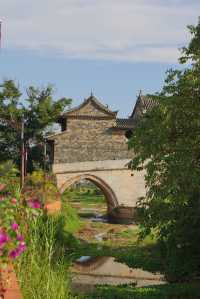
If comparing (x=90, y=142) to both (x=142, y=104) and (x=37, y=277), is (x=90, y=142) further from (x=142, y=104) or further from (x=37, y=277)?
(x=37, y=277)

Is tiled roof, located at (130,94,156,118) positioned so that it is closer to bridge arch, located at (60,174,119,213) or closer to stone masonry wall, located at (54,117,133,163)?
stone masonry wall, located at (54,117,133,163)

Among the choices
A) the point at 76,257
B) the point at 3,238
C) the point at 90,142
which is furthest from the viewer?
the point at 90,142

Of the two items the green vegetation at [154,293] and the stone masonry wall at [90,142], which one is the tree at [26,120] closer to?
the stone masonry wall at [90,142]

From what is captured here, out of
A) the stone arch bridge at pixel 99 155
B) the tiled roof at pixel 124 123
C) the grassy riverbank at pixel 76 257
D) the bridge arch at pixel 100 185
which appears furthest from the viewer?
the tiled roof at pixel 124 123

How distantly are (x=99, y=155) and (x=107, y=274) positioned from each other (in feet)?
77.5

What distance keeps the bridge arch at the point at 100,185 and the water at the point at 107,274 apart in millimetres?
17268

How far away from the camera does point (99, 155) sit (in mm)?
43844

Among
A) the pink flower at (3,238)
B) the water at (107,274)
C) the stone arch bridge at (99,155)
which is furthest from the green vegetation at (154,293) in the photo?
the stone arch bridge at (99,155)

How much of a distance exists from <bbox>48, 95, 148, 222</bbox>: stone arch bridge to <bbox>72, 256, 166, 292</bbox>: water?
58.2 feet

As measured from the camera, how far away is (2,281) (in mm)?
4879

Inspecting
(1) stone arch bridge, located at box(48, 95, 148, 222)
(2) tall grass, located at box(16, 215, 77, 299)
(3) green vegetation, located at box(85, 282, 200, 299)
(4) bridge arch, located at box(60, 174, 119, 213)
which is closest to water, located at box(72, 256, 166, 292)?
(3) green vegetation, located at box(85, 282, 200, 299)

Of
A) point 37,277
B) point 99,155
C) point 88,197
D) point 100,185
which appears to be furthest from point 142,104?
point 37,277

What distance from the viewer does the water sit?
18297 mm

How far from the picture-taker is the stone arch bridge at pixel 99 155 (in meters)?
41.6
